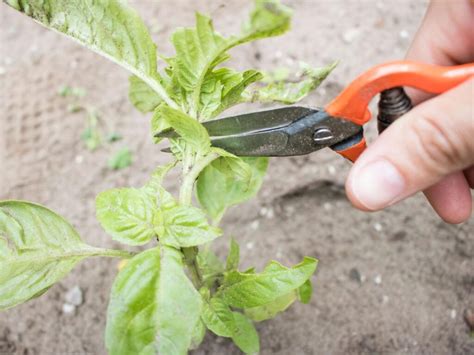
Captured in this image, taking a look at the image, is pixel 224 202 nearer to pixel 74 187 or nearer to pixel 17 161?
pixel 74 187

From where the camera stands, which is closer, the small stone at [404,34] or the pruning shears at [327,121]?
the pruning shears at [327,121]

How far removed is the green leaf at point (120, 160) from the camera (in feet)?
6.54

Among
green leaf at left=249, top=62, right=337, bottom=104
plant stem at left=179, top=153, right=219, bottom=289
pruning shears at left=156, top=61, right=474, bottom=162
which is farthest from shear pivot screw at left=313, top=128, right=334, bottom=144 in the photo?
plant stem at left=179, top=153, right=219, bottom=289

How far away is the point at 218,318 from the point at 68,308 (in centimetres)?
70

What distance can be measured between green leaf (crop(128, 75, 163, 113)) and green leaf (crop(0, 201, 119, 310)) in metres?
0.34

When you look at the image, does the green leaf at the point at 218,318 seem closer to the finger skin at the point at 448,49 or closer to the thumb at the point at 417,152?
the thumb at the point at 417,152

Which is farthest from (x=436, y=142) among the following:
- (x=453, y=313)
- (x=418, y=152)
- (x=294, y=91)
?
(x=453, y=313)

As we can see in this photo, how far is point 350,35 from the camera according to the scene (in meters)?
2.32

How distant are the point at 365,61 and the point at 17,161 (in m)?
1.46

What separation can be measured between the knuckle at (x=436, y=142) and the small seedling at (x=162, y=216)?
0.85ft

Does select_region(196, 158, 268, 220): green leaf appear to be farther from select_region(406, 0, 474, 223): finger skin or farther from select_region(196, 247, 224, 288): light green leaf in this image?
select_region(406, 0, 474, 223): finger skin

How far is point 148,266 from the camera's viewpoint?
37.4 inches

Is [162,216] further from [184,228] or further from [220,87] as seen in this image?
[220,87]

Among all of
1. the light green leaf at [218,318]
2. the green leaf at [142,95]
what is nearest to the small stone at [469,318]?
the light green leaf at [218,318]
